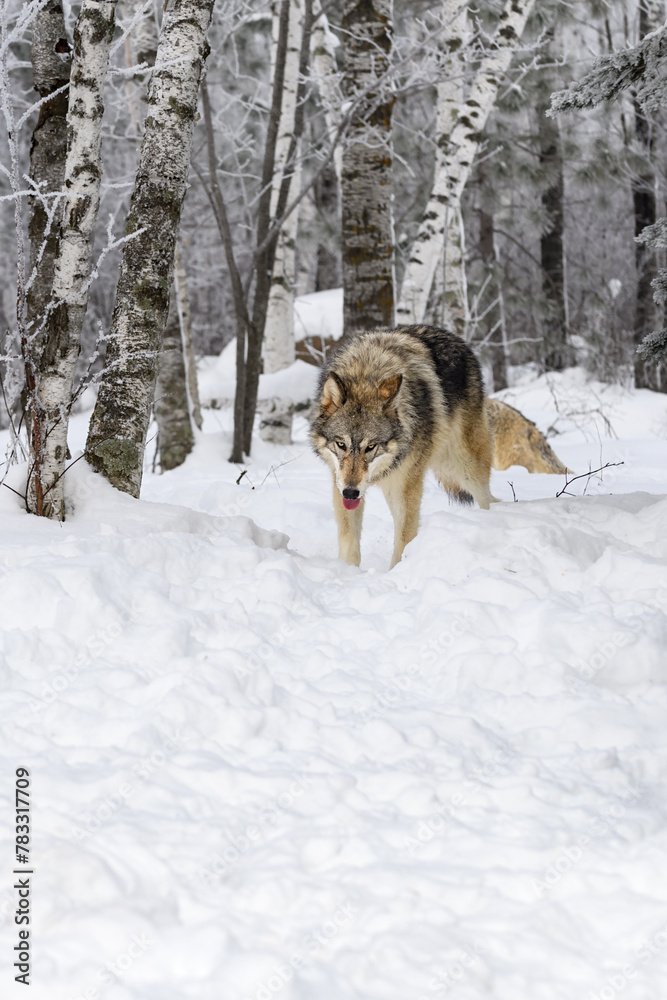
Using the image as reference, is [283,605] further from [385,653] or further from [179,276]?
[179,276]

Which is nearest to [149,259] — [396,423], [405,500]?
[396,423]

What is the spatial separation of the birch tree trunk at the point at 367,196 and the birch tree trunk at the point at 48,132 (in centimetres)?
305

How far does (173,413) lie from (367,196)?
3460mm

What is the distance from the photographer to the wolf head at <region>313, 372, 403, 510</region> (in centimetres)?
478

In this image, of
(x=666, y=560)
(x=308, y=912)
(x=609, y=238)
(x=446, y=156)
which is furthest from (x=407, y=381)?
(x=609, y=238)

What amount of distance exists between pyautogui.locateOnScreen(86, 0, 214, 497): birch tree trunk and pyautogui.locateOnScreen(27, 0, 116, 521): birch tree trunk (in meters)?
0.43

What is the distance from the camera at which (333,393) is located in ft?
16.1

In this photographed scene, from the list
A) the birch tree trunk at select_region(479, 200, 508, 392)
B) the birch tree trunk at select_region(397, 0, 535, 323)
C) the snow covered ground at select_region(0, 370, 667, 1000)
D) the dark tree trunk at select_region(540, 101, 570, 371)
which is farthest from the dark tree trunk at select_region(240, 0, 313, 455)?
the dark tree trunk at select_region(540, 101, 570, 371)

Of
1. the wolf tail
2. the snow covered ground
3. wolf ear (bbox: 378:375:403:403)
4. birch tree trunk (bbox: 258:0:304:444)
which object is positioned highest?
birch tree trunk (bbox: 258:0:304:444)

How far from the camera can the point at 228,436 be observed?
1000 centimetres

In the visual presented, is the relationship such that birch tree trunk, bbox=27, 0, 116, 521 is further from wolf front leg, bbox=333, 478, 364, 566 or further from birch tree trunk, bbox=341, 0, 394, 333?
birch tree trunk, bbox=341, 0, 394, 333

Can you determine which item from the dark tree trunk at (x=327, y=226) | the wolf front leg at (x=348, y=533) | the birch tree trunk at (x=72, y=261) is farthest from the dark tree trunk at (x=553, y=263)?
the birch tree trunk at (x=72, y=261)

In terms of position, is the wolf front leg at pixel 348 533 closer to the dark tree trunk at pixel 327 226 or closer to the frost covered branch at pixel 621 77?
the frost covered branch at pixel 621 77

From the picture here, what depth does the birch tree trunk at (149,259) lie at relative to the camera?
15.4 feet
